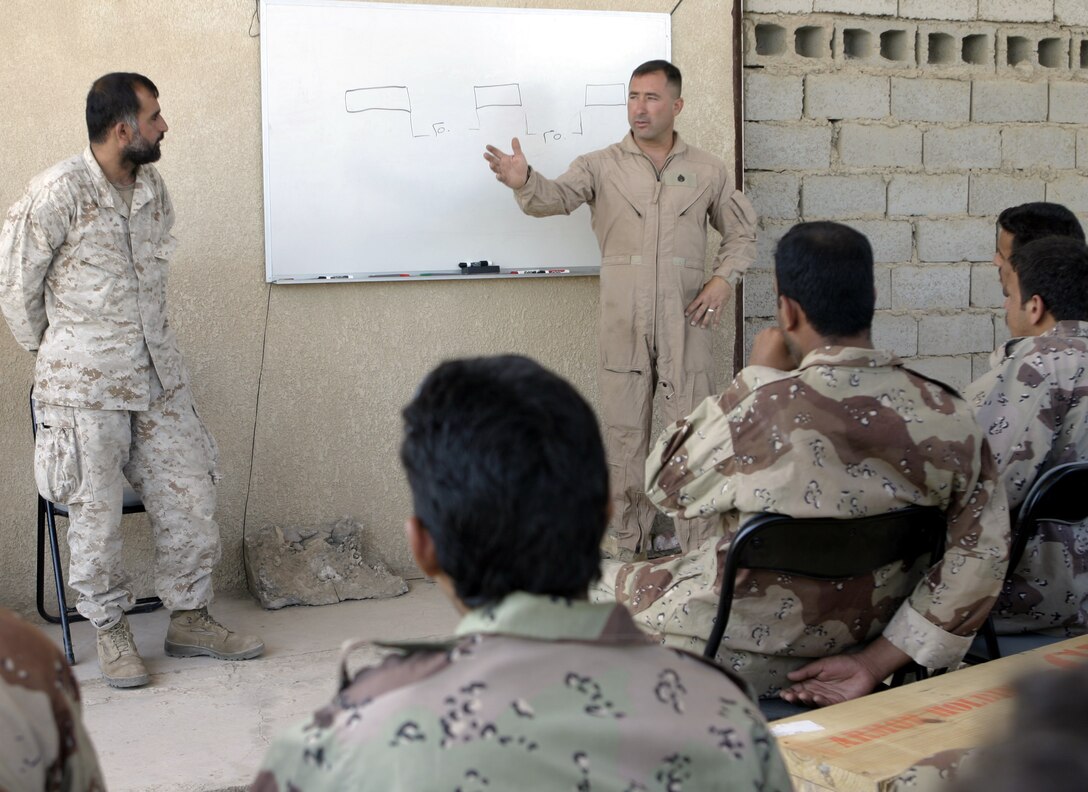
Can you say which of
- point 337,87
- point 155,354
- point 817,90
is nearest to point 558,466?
point 155,354

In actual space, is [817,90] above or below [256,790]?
above

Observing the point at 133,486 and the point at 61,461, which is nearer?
the point at 61,461

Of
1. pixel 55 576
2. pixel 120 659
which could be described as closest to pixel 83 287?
pixel 55 576

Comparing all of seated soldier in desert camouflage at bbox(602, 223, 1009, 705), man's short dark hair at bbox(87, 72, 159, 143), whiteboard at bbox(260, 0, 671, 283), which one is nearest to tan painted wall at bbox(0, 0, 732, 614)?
whiteboard at bbox(260, 0, 671, 283)

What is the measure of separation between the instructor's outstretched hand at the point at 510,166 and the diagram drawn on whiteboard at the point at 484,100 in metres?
0.37

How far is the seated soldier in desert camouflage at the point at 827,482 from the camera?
2.12 m

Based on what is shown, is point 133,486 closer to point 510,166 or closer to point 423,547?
point 510,166

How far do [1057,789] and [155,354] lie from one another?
340 cm

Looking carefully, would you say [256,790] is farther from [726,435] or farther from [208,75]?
[208,75]

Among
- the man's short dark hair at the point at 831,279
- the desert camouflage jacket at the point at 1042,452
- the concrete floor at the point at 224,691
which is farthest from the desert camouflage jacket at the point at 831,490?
the concrete floor at the point at 224,691

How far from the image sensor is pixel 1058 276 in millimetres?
2764

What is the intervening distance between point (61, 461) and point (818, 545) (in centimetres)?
242

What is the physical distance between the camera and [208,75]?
168 inches

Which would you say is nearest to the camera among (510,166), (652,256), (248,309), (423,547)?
(423,547)
